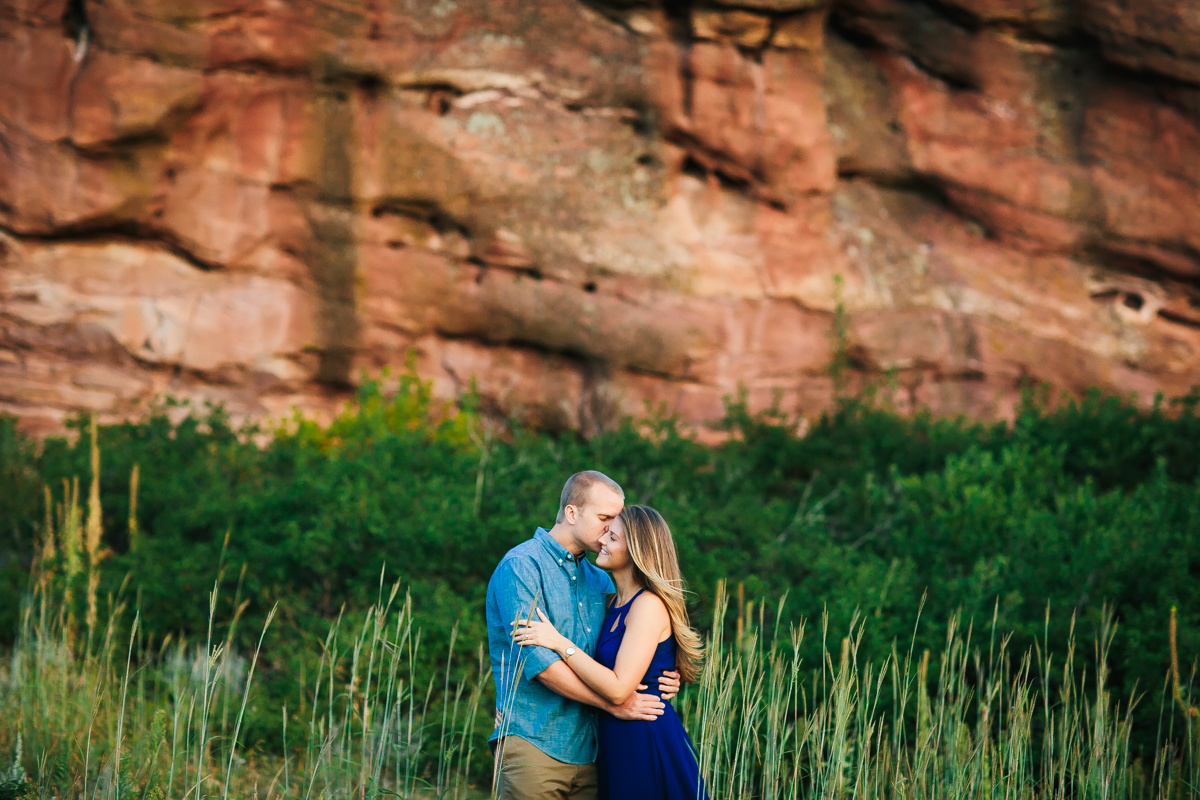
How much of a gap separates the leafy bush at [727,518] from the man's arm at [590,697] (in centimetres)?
120

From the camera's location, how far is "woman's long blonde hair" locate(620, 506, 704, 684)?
9.29 ft

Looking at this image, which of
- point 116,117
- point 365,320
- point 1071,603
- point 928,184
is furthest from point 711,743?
point 928,184

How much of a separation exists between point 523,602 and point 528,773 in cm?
50

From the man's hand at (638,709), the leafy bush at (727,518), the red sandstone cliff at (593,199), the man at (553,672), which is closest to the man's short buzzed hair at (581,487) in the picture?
the man at (553,672)

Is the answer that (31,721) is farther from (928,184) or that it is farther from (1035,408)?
(928,184)

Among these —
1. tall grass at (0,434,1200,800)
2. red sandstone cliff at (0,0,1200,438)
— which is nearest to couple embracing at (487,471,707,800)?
tall grass at (0,434,1200,800)

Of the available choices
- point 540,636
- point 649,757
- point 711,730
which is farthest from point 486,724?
point 540,636

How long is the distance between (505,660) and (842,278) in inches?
333

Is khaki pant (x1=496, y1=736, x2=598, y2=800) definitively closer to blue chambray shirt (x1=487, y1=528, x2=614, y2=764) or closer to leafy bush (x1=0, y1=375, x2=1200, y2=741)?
blue chambray shirt (x1=487, y1=528, x2=614, y2=764)

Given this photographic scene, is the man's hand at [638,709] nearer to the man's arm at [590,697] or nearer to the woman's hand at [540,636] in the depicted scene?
the man's arm at [590,697]

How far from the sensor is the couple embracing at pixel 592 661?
2770mm

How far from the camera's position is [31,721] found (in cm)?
415

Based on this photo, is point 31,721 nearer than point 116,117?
Yes

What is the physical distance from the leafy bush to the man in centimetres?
121
